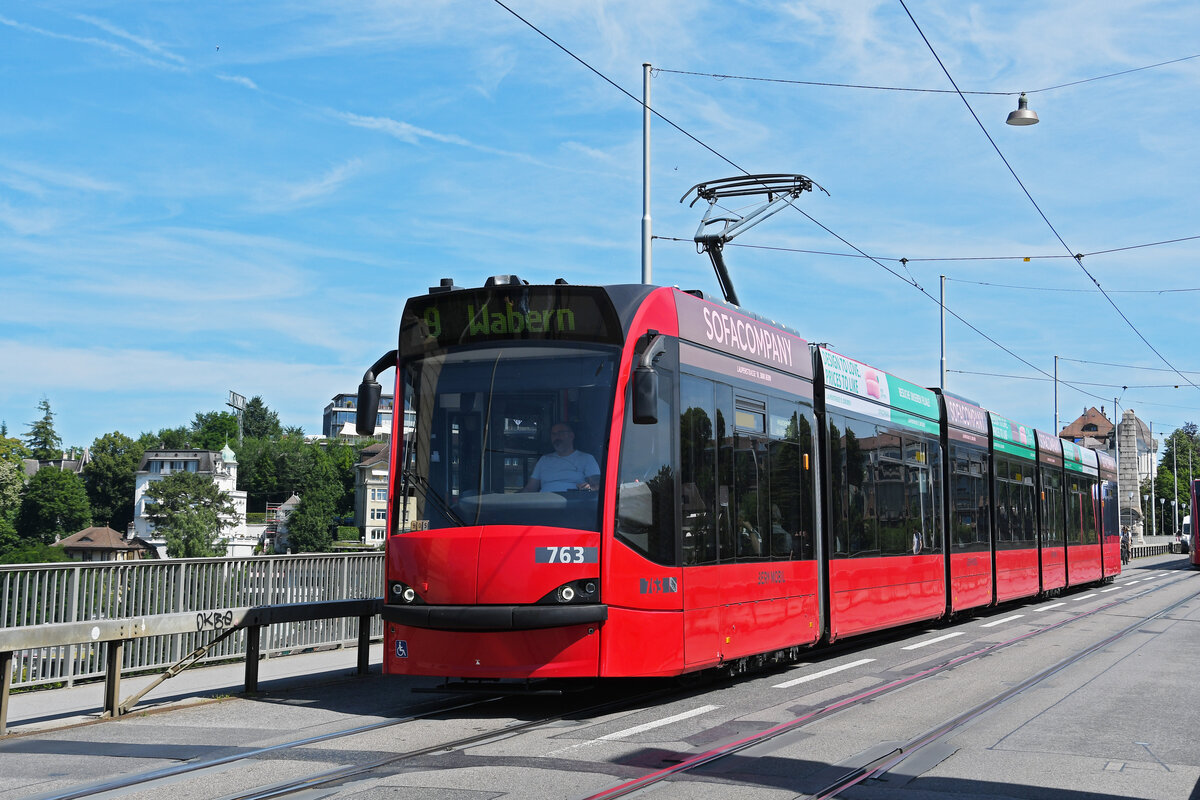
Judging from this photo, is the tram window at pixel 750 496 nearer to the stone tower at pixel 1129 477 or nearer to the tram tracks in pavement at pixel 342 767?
the tram tracks in pavement at pixel 342 767

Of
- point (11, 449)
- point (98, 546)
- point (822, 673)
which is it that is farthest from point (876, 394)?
point (98, 546)

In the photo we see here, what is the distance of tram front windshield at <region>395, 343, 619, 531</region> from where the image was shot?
9.30 m

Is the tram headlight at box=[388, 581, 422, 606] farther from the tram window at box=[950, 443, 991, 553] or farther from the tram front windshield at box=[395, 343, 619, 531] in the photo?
the tram window at box=[950, 443, 991, 553]

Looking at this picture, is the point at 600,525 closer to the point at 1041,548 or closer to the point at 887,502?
the point at 887,502

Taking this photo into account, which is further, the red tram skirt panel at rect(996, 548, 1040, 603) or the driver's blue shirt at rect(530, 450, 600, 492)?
the red tram skirt panel at rect(996, 548, 1040, 603)

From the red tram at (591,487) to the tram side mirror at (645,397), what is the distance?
0.02 metres

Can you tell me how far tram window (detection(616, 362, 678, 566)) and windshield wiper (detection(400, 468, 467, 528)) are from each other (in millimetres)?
1247

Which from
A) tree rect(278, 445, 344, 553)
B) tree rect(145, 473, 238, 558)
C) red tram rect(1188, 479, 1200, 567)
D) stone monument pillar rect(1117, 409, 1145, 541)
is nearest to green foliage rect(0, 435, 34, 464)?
tree rect(145, 473, 238, 558)

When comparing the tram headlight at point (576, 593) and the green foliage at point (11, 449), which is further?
the green foliage at point (11, 449)

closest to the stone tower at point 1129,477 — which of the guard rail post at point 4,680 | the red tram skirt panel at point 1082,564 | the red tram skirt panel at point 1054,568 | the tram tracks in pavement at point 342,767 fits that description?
the red tram skirt panel at point 1082,564

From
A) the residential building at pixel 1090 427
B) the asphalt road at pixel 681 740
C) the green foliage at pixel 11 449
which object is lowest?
the asphalt road at pixel 681 740

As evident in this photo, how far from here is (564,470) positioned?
9320mm

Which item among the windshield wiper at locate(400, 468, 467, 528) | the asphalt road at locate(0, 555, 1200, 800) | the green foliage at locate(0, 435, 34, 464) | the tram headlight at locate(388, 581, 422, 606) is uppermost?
the green foliage at locate(0, 435, 34, 464)

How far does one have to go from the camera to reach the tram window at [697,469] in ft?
33.2
